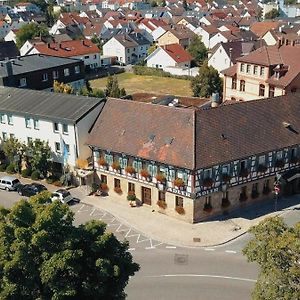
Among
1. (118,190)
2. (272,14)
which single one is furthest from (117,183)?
(272,14)

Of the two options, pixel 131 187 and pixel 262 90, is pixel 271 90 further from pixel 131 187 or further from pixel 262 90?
pixel 131 187

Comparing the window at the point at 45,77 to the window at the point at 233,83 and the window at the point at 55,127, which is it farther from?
the window at the point at 233,83

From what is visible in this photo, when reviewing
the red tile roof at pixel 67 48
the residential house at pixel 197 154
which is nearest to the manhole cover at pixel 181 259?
the residential house at pixel 197 154

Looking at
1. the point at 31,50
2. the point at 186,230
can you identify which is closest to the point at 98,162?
the point at 186,230

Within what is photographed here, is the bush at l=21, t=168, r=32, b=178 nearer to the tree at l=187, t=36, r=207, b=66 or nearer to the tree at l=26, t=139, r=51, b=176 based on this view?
the tree at l=26, t=139, r=51, b=176

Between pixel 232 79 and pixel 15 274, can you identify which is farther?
pixel 232 79

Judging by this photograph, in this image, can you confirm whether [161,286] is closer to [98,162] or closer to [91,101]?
[98,162]

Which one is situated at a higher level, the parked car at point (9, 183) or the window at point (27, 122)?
the window at point (27, 122)
